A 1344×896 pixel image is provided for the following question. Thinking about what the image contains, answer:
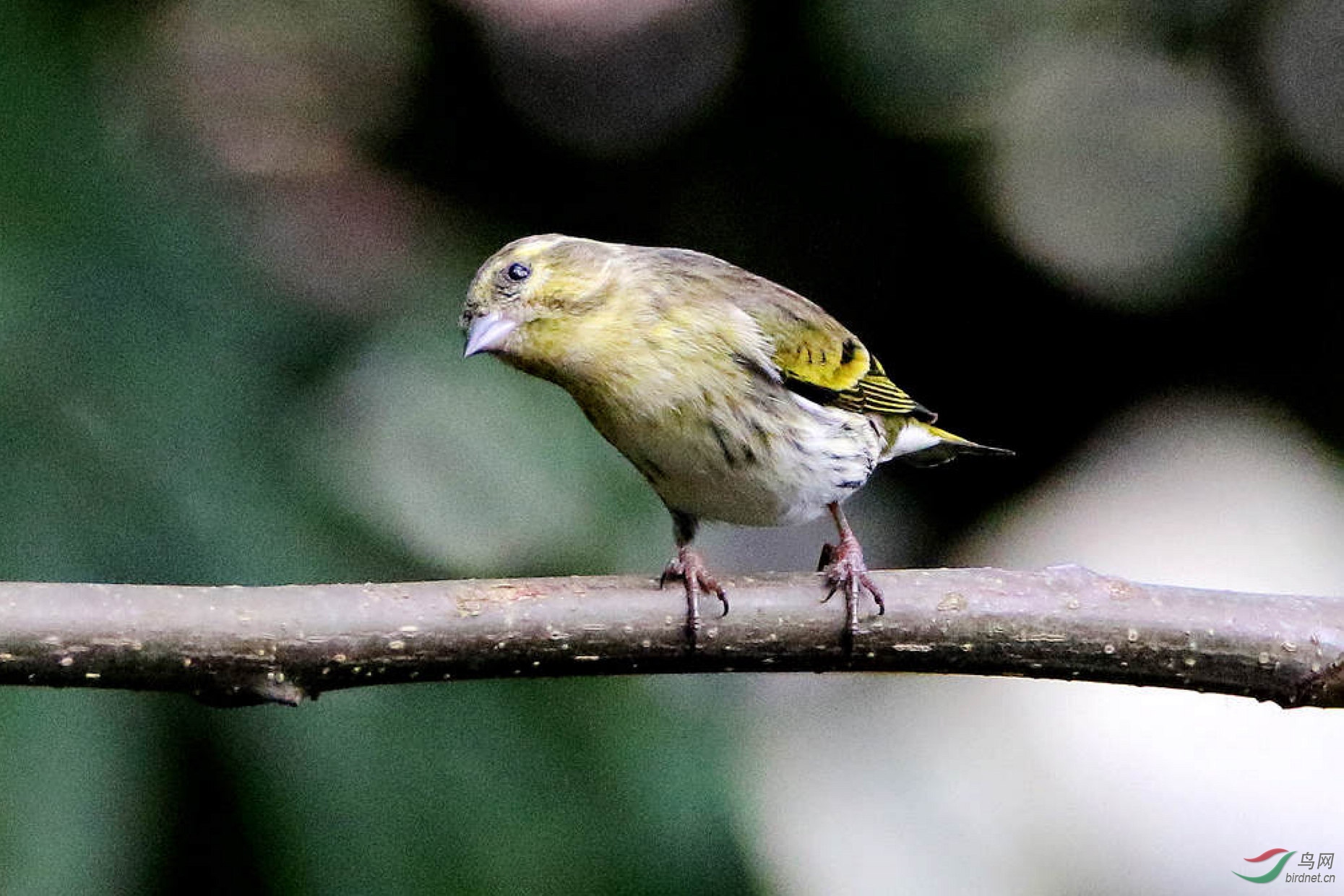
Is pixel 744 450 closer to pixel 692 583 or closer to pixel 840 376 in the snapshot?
pixel 840 376

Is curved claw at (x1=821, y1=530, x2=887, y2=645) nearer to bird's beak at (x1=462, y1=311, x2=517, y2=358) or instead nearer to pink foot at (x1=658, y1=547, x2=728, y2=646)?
pink foot at (x1=658, y1=547, x2=728, y2=646)

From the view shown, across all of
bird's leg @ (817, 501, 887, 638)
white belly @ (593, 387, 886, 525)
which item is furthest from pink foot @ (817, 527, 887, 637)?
white belly @ (593, 387, 886, 525)

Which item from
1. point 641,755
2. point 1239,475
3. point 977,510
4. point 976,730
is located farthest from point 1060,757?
point 641,755

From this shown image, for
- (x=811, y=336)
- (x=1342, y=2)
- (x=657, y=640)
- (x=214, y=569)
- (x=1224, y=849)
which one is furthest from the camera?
(x=1342, y=2)

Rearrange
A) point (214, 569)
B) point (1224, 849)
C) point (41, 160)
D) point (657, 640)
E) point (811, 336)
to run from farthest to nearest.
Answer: point (1224, 849) < point (811, 336) < point (41, 160) < point (214, 569) < point (657, 640)

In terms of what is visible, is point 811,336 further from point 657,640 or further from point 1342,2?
point 1342,2

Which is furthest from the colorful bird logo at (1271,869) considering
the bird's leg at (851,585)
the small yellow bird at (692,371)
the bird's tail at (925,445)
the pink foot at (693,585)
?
the pink foot at (693,585)

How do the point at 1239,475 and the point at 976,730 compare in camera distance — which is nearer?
the point at 976,730

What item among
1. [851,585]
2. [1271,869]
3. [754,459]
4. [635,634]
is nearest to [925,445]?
[754,459]
